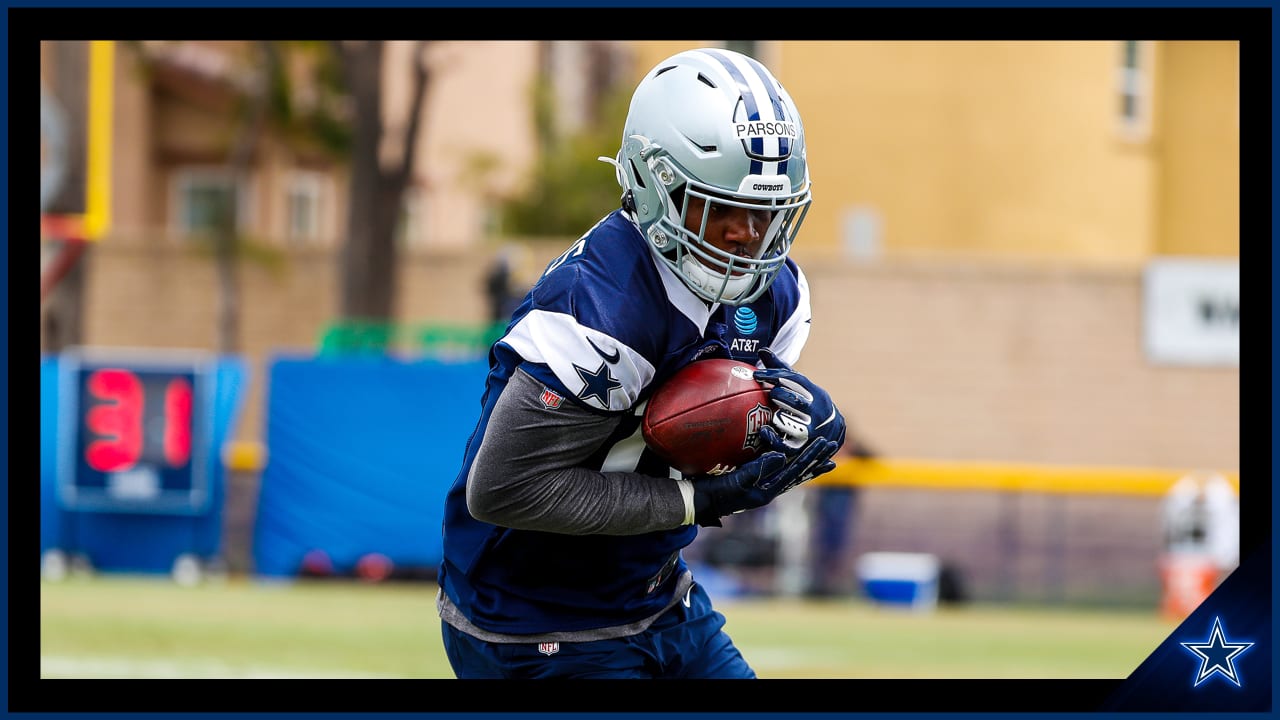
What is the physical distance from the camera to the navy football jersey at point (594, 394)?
314cm

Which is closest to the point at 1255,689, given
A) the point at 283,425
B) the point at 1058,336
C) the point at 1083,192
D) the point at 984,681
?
the point at 984,681

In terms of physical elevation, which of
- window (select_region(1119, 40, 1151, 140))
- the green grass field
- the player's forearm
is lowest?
the green grass field

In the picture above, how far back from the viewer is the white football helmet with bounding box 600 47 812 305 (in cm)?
329

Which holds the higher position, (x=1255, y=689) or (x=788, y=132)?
(x=788, y=132)

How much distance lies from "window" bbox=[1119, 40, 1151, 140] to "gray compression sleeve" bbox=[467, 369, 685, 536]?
58.9 feet

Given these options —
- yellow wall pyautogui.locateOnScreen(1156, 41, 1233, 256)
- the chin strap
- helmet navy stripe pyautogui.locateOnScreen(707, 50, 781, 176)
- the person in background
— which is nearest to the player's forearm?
the chin strap

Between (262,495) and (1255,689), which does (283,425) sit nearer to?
(262,495)

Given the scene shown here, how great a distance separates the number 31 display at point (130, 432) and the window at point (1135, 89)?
1224cm

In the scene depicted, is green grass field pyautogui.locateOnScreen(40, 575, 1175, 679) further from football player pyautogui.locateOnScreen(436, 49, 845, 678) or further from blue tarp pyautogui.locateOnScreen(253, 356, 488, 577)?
football player pyautogui.locateOnScreen(436, 49, 845, 678)

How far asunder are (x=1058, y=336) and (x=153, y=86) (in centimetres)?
1120

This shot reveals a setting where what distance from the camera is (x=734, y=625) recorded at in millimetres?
10016

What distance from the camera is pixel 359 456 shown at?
41.3ft

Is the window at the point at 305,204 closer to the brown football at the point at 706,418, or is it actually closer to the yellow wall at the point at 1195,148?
the yellow wall at the point at 1195,148

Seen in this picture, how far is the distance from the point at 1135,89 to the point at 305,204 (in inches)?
432
